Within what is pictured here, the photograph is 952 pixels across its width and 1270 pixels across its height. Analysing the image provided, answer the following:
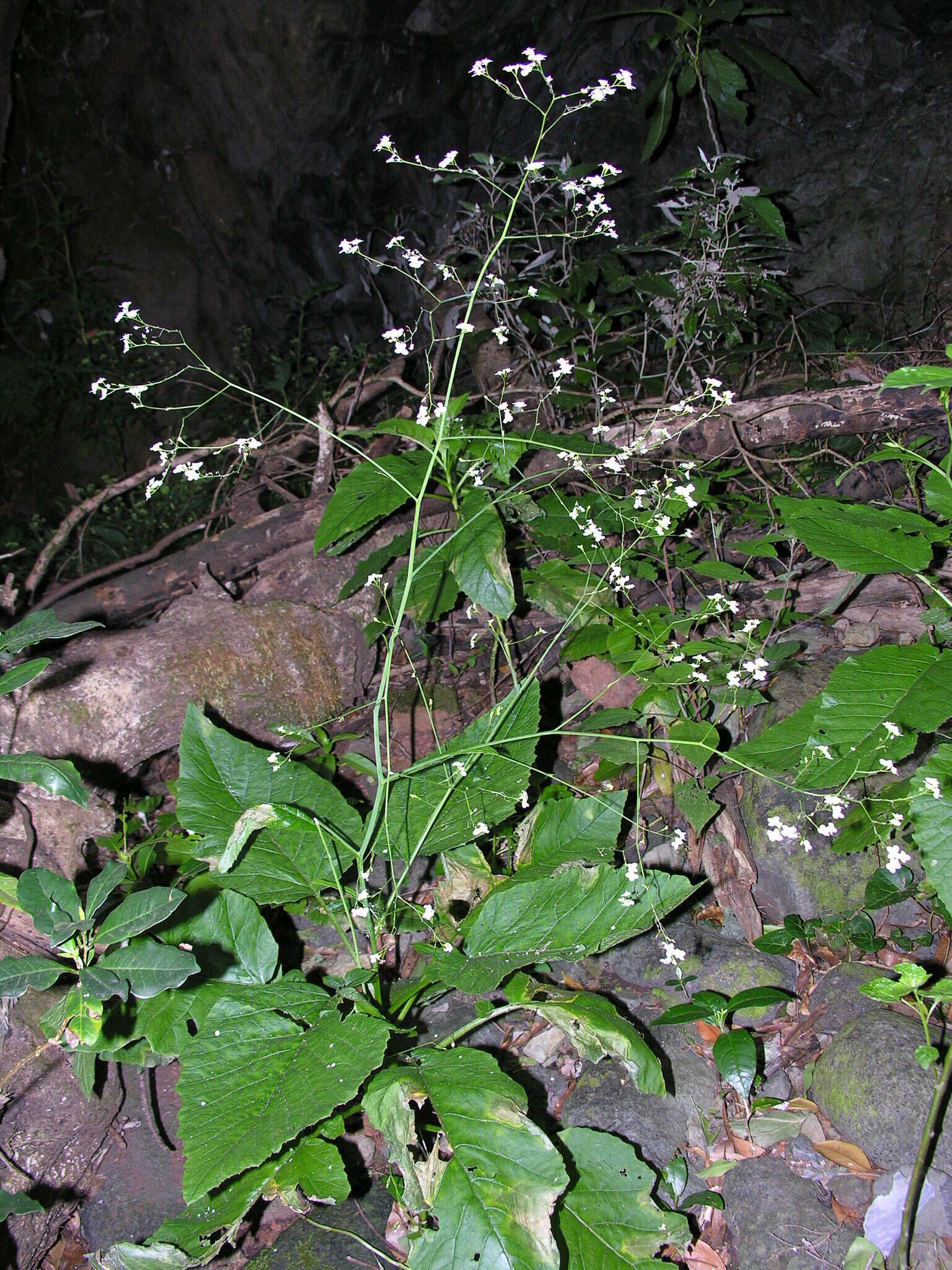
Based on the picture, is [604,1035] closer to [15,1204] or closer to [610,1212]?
[610,1212]

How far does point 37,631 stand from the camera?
5.25ft

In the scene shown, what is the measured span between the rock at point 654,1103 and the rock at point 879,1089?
0.24m

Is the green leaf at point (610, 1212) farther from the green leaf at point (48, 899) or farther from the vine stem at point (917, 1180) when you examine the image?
the green leaf at point (48, 899)

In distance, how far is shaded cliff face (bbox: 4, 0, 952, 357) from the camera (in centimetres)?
395

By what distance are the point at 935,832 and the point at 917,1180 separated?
55 cm

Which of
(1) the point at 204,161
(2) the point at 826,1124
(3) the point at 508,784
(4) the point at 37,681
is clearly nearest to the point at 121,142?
(1) the point at 204,161

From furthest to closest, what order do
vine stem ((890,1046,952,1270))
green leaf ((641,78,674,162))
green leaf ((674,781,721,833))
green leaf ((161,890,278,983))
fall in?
green leaf ((641,78,674,162)) < green leaf ((674,781,721,833)) < green leaf ((161,890,278,983)) < vine stem ((890,1046,952,1270))

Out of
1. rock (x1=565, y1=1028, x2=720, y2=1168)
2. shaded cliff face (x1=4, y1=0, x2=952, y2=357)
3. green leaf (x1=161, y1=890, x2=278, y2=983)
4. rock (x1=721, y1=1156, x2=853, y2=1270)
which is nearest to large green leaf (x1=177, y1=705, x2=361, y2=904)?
green leaf (x1=161, y1=890, x2=278, y2=983)

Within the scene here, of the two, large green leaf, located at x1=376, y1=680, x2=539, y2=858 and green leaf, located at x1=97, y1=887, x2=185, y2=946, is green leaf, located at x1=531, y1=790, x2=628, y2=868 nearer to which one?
large green leaf, located at x1=376, y1=680, x2=539, y2=858

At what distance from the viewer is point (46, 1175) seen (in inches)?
68.5

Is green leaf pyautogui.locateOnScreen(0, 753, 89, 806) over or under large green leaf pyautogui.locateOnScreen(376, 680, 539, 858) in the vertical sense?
over

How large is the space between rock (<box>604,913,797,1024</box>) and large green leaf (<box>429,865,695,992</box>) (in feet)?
1.19

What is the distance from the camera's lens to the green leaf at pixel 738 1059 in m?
1.55

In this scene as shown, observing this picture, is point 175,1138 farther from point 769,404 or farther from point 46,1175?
point 769,404
